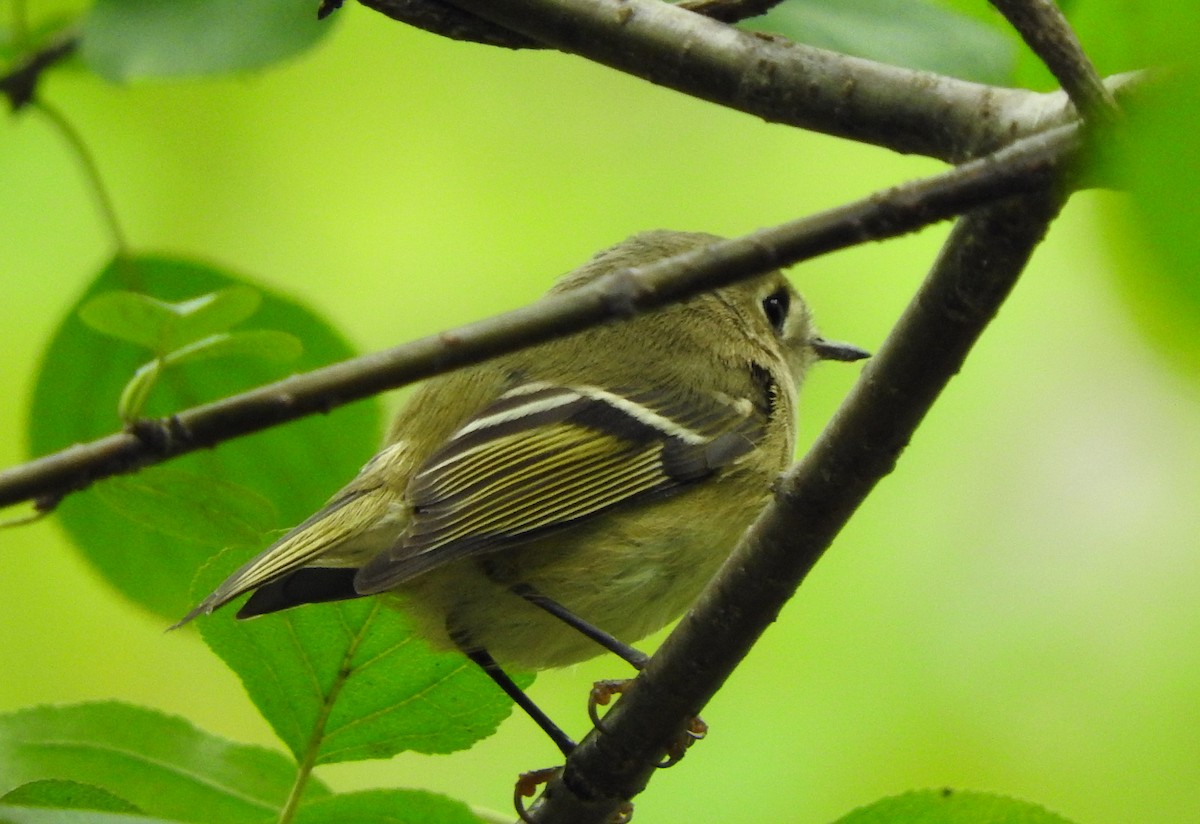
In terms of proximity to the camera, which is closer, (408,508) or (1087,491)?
(408,508)

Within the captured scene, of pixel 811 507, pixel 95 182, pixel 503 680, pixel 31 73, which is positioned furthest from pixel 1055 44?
pixel 31 73

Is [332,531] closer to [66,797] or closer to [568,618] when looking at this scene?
[568,618]

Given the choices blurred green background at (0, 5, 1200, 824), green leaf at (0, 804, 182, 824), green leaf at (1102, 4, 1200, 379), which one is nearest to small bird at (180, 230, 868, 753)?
blurred green background at (0, 5, 1200, 824)

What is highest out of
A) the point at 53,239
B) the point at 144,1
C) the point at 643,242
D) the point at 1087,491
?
the point at 144,1

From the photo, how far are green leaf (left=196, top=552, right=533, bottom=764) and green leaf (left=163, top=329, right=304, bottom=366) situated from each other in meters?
0.73

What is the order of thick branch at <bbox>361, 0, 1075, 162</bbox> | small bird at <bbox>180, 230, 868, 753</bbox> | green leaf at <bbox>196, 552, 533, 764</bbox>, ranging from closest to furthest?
thick branch at <bbox>361, 0, 1075, 162</bbox>, green leaf at <bbox>196, 552, 533, 764</bbox>, small bird at <bbox>180, 230, 868, 753</bbox>

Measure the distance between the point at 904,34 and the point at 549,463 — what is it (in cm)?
99

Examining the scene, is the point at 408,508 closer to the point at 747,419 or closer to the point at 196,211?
the point at 747,419

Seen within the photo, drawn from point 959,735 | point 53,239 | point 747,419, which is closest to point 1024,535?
point 959,735

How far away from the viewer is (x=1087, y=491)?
150 inches

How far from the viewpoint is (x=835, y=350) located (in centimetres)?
330

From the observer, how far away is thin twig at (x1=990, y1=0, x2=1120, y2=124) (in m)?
1.12

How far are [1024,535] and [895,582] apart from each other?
414mm

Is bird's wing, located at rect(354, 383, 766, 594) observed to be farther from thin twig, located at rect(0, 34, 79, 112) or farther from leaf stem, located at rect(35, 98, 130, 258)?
thin twig, located at rect(0, 34, 79, 112)
